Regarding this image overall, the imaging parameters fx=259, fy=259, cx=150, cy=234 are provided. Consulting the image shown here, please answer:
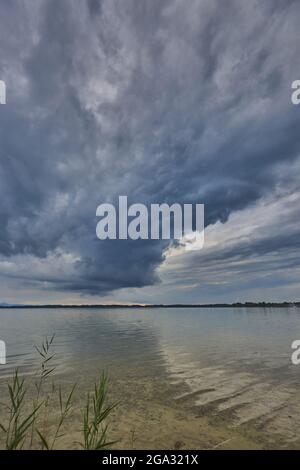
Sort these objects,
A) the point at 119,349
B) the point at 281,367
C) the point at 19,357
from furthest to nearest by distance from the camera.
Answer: the point at 119,349 → the point at 19,357 → the point at 281,367

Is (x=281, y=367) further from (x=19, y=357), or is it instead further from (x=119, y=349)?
(x=19, y=357)

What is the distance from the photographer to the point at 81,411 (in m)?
11.1

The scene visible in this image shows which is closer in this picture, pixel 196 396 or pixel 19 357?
pixel 196 396

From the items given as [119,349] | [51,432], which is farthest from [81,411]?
[119,349]

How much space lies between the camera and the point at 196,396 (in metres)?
12.8
